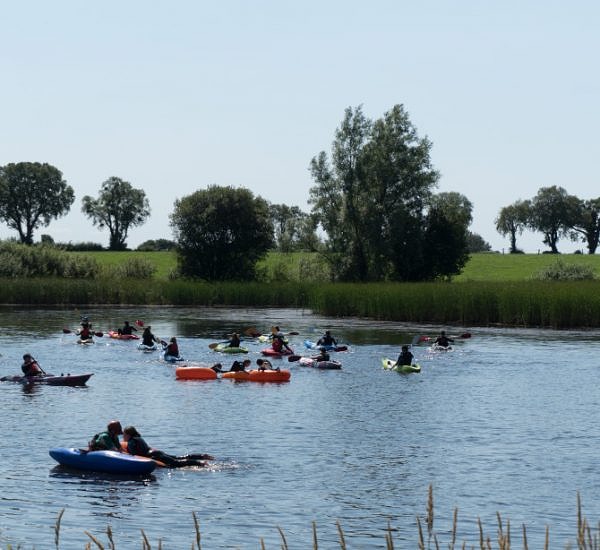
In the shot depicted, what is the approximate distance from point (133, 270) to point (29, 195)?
84.9 m

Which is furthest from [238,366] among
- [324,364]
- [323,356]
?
[323,356]

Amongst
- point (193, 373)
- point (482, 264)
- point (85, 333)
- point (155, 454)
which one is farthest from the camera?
point (482, 264)

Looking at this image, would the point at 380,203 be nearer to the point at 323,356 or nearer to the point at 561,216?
the point at 323,356

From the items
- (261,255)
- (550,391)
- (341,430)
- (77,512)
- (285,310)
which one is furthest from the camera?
(261,255)

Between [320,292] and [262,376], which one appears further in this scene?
[320,292]

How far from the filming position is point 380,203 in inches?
3602

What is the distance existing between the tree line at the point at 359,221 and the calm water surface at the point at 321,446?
39.0 meters

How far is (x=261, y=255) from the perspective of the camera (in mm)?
104000

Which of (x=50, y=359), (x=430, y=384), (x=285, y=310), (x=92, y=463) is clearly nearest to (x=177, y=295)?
(x=285, y=310)

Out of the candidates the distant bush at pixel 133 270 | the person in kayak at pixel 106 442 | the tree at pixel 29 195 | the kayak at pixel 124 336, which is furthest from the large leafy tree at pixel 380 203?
the tree at pixel 29 195

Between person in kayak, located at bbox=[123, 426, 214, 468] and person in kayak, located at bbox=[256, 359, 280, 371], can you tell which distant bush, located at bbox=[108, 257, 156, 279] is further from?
person in kayak, located at bbox=[123, 426, 214, 468]

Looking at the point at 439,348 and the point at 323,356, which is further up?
the point at 439,348

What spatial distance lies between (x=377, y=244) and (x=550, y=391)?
5152 cm

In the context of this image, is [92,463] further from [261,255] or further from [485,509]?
[261,255]
